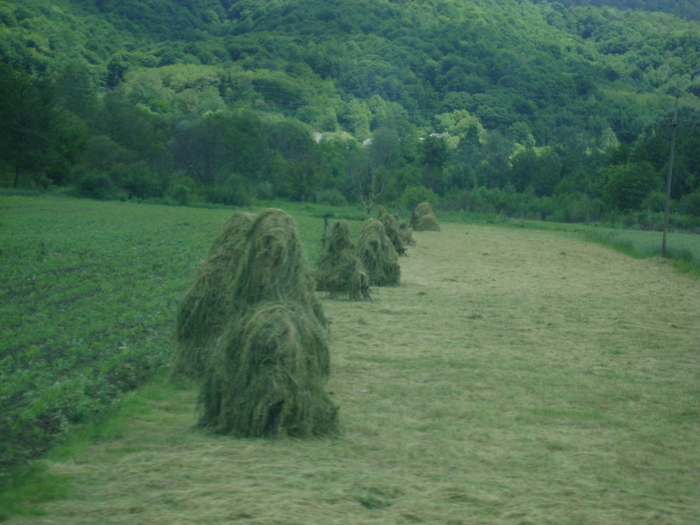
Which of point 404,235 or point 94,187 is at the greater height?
point 94,187

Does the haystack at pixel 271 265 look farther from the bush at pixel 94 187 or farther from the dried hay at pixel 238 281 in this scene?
the bush at pixel 94 187

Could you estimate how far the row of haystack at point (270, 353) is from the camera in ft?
19.5

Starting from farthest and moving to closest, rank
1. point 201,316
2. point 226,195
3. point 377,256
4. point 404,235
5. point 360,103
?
point 360,103
point 226,195
point 404,235
point 377,256
point 201,316

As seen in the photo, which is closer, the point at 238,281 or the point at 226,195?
the point at 238,281

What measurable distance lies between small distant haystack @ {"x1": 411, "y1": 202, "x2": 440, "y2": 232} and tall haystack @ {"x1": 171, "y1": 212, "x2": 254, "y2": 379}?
35.0 meters

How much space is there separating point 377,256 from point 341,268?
8.05 ft

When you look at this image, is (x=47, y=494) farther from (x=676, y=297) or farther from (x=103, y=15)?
(x=103, y=15)

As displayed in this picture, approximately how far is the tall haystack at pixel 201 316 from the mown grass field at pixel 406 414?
0.37 meters

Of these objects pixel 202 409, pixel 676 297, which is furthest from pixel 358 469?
pixel 676 297

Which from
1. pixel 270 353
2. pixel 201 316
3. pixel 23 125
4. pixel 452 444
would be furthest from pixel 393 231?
pixel 23 125

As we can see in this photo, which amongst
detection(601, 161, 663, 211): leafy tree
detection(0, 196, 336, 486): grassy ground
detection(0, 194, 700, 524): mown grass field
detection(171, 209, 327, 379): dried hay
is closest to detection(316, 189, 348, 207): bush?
detection(601, 161, 663, 211): leafy tree

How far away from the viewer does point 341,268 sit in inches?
602

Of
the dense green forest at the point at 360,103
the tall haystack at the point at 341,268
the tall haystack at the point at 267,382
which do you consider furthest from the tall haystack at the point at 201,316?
the dense green forest at the point at 360,103

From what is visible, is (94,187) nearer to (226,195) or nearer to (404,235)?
(226,195)
